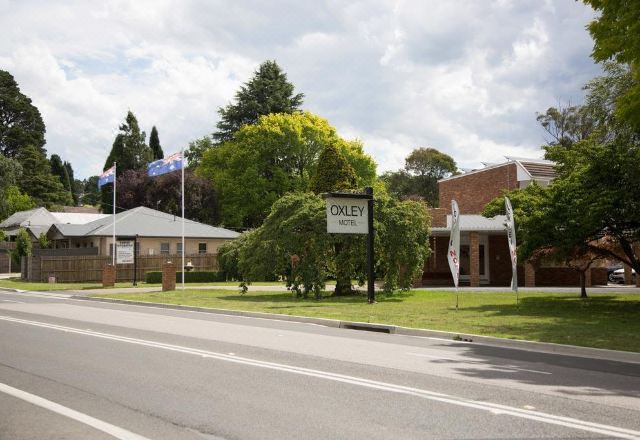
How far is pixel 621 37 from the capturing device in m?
15.0

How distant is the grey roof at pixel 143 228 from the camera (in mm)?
46078

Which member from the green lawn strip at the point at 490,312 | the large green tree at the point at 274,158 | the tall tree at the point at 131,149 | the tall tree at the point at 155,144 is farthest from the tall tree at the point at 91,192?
the green lawn strip at the point at 490,312

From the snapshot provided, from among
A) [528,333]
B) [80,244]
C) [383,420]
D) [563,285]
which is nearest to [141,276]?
[80,244]

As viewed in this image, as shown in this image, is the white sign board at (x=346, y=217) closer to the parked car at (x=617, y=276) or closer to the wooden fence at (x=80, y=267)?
the wooden fence at (x=80, y=267)

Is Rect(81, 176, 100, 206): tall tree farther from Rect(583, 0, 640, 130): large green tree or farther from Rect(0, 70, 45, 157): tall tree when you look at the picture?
Rect(583, 0, 640, 130): large green tree

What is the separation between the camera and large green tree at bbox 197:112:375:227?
5484 centimetres

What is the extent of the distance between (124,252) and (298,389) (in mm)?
30516

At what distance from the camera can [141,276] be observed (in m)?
43.7

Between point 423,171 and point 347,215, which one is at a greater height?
point 423,171

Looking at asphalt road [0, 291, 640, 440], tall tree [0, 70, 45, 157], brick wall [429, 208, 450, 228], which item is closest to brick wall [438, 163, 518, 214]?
brick wall [429, 208, 450, 228]

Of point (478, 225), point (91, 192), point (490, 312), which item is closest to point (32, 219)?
point (478, 225)

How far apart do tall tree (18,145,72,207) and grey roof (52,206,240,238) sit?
3971 cm

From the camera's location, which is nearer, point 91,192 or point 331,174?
point 331,174

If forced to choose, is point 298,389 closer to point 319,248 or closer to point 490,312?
point 490,312
